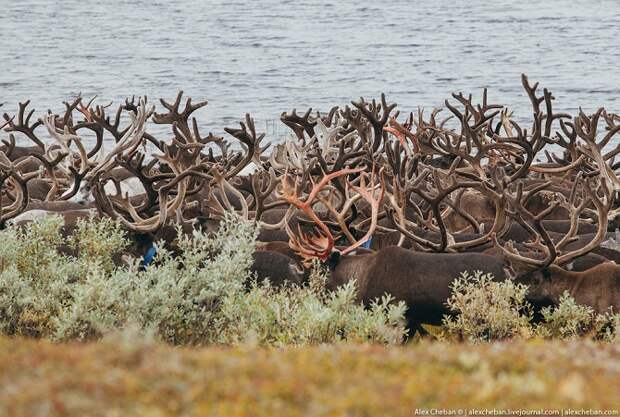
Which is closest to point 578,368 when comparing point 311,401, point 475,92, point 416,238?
point 311,401

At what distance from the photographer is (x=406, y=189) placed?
1088 centimetres

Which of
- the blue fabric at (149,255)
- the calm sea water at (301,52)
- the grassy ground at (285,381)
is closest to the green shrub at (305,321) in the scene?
the blue fabric at (149,255)

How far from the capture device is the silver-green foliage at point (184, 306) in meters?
8.06

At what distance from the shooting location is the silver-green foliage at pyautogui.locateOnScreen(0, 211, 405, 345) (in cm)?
806

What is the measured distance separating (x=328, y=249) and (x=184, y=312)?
1729 mm

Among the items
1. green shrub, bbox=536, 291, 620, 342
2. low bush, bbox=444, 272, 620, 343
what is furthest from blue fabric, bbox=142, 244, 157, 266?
green shrub, bbox=536, 291, 620, 342

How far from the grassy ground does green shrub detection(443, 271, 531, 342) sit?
13.9ft

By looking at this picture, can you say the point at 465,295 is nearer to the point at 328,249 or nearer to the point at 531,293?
the point at 531,293

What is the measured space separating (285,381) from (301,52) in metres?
48.7

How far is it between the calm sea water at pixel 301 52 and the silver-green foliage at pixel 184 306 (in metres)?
21.1

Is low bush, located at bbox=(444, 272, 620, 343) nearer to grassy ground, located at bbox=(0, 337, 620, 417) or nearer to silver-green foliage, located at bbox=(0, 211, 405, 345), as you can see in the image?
silver-green foliage, located at bbox=(0, 211, 405, 345)

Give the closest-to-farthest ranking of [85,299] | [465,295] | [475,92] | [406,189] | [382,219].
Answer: [85,299]
[465,295]
[406,189]
[382,219]
[475,92]

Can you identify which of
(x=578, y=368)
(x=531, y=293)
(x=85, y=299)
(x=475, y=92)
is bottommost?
A: (x=475, y=92)

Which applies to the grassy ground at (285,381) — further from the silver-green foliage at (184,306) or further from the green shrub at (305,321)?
the green shrub at (305,321)
